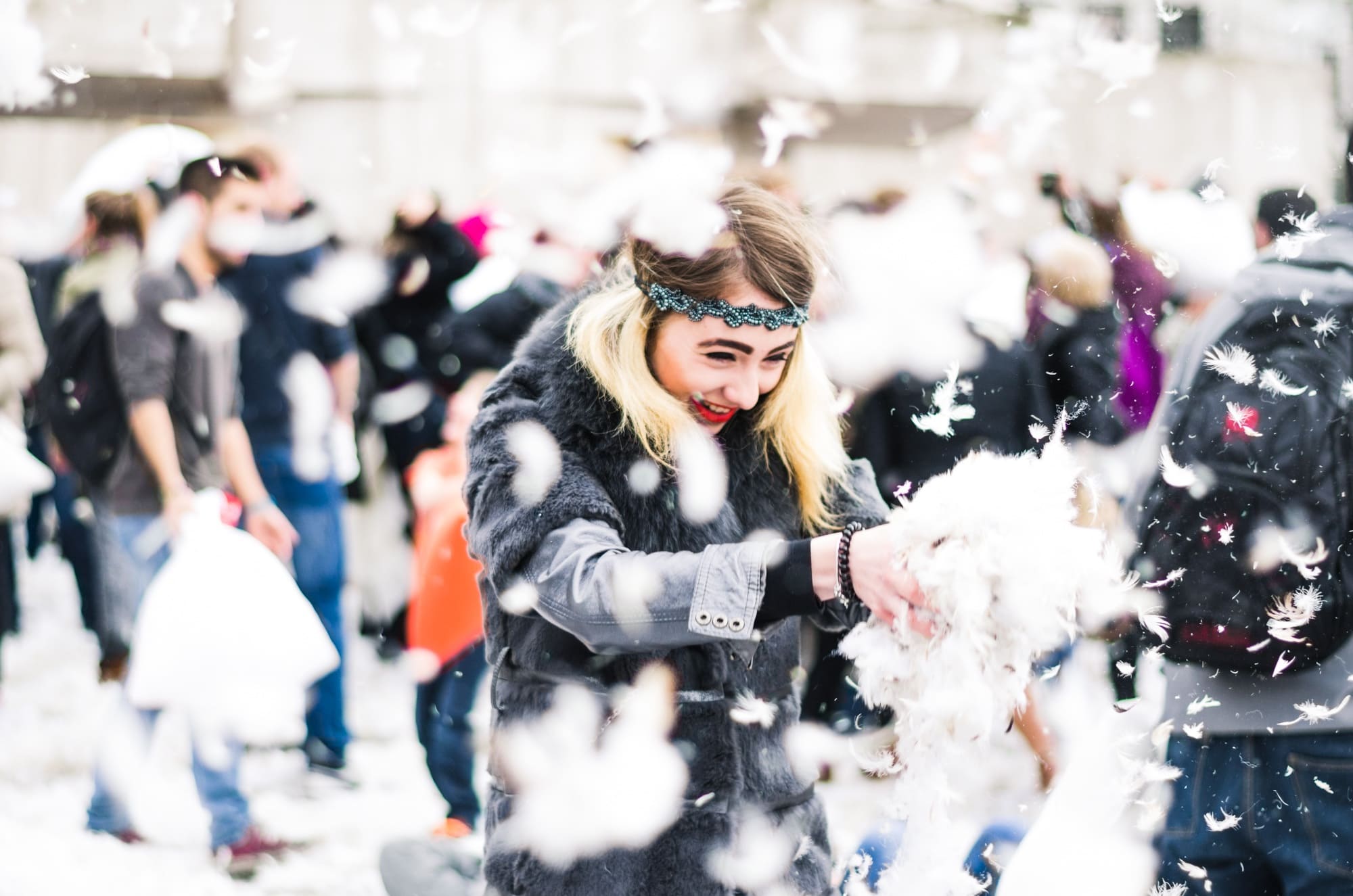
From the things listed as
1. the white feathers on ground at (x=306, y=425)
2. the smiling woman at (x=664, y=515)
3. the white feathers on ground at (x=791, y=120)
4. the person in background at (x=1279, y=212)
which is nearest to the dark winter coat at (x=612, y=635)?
the smiling woman at (x=664, y=515)

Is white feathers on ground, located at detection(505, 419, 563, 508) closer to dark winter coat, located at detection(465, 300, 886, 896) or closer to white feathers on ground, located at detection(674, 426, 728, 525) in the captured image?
dark winter coat, located at detection(465, 300, 886, 896)

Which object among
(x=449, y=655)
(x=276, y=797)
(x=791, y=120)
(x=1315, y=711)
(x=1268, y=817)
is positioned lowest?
(x=791, y=120)

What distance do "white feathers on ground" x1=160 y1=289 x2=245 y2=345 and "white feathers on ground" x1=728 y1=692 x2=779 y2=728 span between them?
108 inches

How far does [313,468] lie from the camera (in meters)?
4.83

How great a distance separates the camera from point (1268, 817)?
2043 mm

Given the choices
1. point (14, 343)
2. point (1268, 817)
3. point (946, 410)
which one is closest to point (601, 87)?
point (14, 343)

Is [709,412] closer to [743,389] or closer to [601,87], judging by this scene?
[743,389]

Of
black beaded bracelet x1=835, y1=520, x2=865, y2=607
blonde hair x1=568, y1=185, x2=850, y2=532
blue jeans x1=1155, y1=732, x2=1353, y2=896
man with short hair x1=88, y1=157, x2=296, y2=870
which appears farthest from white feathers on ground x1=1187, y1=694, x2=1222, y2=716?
man with short hair x1=88, y1=157, x2=296, y2=870

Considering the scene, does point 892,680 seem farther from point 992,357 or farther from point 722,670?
point 992,357

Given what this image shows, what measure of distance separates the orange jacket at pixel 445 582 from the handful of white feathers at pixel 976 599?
7.41 feet

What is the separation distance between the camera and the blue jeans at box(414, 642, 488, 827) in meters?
4.16

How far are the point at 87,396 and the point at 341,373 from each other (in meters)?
0.84

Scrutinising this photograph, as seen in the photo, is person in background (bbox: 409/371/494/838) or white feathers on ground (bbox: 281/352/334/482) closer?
person in background (bbox: 409/371/494/838)

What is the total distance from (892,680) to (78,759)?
13.2 feet
